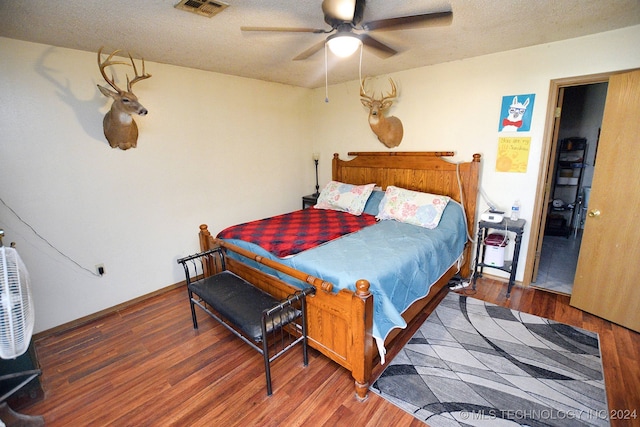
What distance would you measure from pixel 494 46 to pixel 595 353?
259 cm

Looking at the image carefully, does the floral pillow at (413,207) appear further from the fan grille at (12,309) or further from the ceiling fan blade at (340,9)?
the fan grille at (12,309)

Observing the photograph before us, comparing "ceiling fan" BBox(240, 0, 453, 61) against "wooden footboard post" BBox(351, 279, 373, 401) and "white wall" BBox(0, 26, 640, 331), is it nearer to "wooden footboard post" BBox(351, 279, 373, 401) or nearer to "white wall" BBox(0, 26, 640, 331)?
"wooden footboard post" BBox(351, 279, 373, 401)

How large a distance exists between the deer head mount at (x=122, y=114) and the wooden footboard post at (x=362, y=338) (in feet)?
7.21

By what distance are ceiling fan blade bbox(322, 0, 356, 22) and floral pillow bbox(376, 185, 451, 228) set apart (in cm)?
189

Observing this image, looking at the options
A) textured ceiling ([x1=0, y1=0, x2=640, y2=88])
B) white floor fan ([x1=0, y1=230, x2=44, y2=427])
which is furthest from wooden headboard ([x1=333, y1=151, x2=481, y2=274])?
white floor fan ([x1=0, y1=230, x2=44, y2=427])

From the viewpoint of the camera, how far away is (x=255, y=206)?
153 inches

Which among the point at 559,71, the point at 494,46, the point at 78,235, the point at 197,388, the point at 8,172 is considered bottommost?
the point at 197,388

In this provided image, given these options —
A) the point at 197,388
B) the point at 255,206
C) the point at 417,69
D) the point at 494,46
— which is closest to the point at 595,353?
the point at 494,46

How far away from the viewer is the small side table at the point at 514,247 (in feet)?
8.83

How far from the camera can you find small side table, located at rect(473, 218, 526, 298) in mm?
2691

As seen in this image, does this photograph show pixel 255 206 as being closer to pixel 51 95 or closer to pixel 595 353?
pixel 51 95

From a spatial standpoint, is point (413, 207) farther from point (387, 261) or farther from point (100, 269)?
point (100, 269)

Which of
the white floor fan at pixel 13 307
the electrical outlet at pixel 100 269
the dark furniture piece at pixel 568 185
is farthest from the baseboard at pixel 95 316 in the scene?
the dark furniture piece at pixel 568 185

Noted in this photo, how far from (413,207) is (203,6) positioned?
7.87 feet
